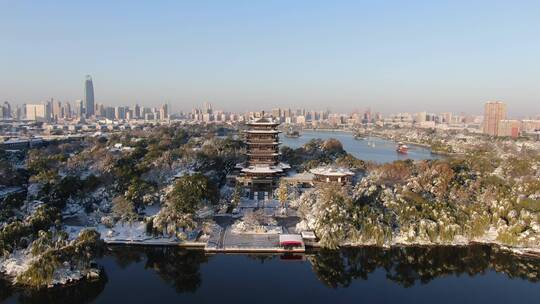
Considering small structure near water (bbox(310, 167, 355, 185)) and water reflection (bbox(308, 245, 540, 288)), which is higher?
small structure near water (bbox(310, 167, 355, 185))

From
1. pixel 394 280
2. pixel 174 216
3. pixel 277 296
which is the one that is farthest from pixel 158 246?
pixel 394 280

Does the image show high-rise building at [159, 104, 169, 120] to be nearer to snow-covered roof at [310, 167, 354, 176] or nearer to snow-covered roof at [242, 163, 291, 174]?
snow-covered roof at [242, 163, 291, 174]

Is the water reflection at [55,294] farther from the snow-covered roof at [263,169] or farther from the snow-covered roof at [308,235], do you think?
the snow-covered roof at [263,169]

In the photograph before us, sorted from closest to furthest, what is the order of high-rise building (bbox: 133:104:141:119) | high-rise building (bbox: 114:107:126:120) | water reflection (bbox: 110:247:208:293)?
1. water reflection (bbox: 110:247:208:293)
2. high-rise building (bbox: 114:107:126:120)
3. high-rise building (bbox: 133:104:141:119)

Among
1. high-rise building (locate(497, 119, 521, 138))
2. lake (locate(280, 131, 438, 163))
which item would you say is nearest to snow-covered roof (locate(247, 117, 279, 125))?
lake (locate(280, 131, 438, 163))

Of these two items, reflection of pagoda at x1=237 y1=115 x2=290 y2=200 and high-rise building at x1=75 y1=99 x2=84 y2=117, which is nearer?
reflection of pagoda at x1=237 y1=115 x2=290 y2=200

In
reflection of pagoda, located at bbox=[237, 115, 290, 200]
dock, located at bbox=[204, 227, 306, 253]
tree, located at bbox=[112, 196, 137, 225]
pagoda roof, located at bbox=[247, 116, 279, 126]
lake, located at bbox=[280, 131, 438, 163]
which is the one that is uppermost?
pagoda roof, located at bbox=[247, 116, 279, 126]

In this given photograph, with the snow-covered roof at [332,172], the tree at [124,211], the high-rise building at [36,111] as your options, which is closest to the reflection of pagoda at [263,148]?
the snow-covered roof at [332,172]
